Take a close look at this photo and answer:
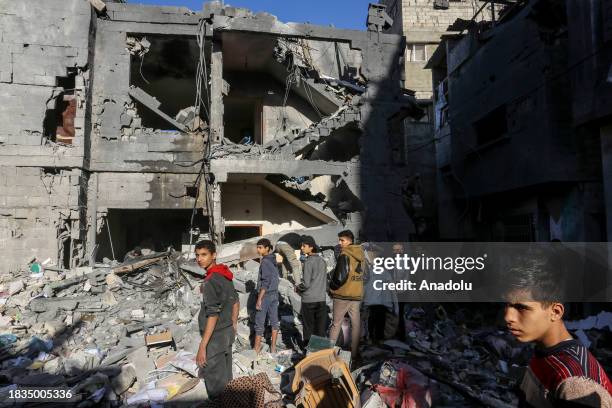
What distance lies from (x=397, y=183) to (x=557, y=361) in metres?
10.8

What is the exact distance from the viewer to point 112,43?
36.3ft

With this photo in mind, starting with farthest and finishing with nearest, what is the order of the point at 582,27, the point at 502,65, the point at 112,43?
the point at 502,65
the point at 112,43
the point at 582,27

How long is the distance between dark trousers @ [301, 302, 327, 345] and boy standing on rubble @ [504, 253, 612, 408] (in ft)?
12.8

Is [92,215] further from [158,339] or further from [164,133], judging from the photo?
[158,339]

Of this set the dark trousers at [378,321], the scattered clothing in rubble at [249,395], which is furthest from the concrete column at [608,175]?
the scattered clothing in rubble at [249,395]

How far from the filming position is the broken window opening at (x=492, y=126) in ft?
42.9

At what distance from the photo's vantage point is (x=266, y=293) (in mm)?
6027

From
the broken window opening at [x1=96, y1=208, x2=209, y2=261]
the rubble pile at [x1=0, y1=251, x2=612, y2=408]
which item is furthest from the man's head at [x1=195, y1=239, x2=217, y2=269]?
the broken window opening at [x1=96, y1=208, x2=209, y2=261]

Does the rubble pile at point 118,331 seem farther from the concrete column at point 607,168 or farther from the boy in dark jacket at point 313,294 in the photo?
the concrete column at point 607,168

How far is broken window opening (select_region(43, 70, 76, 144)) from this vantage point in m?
10.6

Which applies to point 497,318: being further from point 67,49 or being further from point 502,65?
point 67,49

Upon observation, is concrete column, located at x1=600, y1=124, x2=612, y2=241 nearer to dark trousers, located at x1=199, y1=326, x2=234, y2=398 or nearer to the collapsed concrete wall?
dark trousers, located at x1=199, y1=326, x2=234, y2=398

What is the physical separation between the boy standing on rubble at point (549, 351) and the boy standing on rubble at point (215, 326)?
2.49 m

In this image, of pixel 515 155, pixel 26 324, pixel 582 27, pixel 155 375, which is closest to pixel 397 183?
pixel 515 155
